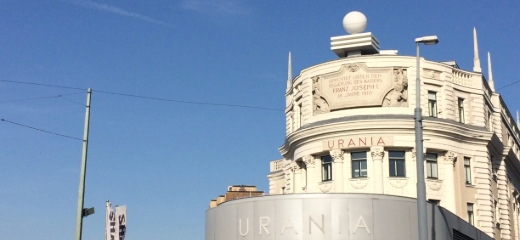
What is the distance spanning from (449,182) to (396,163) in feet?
11.3

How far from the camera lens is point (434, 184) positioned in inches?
1804

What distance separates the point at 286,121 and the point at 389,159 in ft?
34.6

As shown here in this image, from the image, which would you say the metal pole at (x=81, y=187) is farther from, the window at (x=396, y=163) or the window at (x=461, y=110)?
the window at (x=461, y=110)

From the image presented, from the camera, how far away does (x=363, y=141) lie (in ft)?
150

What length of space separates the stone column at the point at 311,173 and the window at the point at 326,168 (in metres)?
0.45

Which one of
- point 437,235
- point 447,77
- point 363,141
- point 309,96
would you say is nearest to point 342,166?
point 363,141

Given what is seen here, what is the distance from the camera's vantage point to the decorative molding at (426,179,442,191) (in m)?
45.7

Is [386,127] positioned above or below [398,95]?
below

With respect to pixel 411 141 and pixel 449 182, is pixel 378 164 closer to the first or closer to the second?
pixel 411 141

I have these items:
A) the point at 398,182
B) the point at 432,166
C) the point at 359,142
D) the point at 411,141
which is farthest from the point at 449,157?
the point at 359,142

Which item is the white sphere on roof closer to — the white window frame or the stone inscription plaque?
the stone inscription plaque

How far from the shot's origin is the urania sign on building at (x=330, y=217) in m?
31.9

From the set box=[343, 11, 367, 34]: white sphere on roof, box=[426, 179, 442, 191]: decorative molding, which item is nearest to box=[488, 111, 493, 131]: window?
box=[426, 179, 442, 191]: decorative molding

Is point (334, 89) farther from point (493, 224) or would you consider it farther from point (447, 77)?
point (493, 224)
